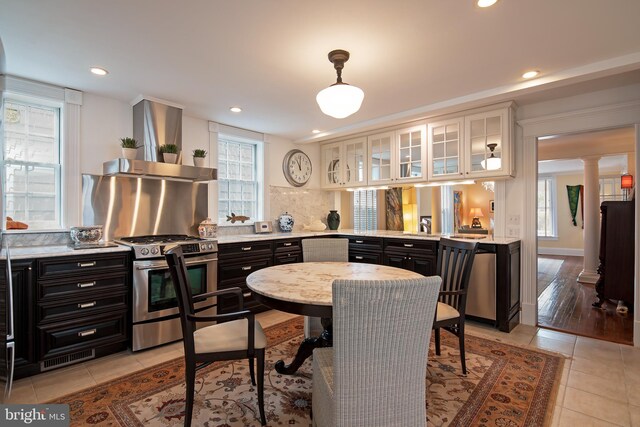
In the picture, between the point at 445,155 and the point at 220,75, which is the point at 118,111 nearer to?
the point at 220,75

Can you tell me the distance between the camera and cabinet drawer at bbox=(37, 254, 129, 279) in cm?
246

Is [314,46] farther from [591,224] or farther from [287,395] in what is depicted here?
[591,224]

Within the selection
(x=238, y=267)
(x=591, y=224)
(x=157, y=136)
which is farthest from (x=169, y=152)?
(x=591, y=224)

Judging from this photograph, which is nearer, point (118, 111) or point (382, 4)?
point (382, 4)

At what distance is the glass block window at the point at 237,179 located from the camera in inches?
172

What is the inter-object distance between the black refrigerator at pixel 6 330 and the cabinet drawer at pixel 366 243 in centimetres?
348

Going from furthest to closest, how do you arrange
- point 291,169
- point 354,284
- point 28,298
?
point 291,169, point 28,298, point 354,284

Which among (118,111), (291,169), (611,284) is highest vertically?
(118,111)

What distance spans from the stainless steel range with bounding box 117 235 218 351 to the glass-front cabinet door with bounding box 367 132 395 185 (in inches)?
97.6

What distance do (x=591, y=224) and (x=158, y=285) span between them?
694 centimetres

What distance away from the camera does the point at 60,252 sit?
253cm

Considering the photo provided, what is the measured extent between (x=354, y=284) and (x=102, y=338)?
8.79ft

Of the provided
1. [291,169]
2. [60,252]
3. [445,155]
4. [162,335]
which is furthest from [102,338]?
[445,155]

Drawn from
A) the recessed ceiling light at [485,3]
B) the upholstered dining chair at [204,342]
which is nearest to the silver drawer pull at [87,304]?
the upholstered dining chair at [204,342]
